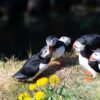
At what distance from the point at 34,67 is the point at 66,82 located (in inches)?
16.2

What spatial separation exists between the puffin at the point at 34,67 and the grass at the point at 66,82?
3.7 inches

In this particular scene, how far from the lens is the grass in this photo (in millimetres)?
5886

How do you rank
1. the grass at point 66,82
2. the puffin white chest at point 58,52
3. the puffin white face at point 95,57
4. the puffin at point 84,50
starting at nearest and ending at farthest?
the grass at point 66,82 → the puffin white face at point 95,57 → the puffin at point 84,50 → the puffin white chest at point 58,52

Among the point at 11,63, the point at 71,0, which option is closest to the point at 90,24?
the point at 71,0

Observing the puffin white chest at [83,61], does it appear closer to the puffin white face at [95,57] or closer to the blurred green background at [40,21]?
the puffin white face at [95,57]

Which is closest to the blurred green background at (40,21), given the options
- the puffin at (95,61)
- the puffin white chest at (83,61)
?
the puffin white chest at (83,61)

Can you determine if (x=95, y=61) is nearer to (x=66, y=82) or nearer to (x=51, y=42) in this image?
(x=66, y=82)

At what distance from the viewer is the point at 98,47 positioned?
22.1 ft

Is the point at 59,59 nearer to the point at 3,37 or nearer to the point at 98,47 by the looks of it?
the point at 98,47

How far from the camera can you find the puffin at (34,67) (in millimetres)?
6375

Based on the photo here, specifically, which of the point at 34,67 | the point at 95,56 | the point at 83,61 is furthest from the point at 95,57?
the point at 34,67

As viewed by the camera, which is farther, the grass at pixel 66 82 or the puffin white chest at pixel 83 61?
the puffin white chest at pixel 83 61

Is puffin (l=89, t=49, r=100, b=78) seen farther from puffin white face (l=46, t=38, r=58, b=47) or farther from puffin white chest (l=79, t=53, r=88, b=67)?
puffin white face (l=46, t=38, r=58, b=47)

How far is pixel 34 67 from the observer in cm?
638
